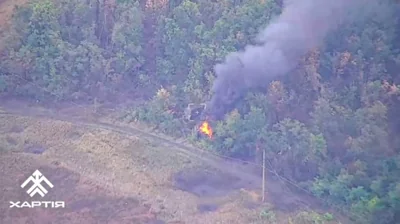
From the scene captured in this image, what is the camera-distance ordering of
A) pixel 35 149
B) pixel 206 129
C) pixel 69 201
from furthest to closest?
pixel 206 129 → pixel 35 149 → pixel 69 201

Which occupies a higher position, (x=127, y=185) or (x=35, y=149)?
(x=35, y=149)

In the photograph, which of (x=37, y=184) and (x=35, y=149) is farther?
(x=35, y=149)

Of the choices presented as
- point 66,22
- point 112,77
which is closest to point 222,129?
point 112,77

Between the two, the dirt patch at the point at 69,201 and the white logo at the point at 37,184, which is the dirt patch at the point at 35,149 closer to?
the dirt patch at the point at 69,201

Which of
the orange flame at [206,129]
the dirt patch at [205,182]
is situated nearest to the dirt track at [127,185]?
the dirt patch at [205,182]

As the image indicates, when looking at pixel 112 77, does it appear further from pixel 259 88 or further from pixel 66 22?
pixel 259 88

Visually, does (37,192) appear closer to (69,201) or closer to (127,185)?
(69,201)

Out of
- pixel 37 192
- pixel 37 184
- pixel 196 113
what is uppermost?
pixel 196 113

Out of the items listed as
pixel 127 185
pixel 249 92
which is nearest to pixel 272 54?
pixel 249 92

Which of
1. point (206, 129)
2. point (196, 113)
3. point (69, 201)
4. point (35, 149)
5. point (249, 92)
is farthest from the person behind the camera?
point (196, 113)
